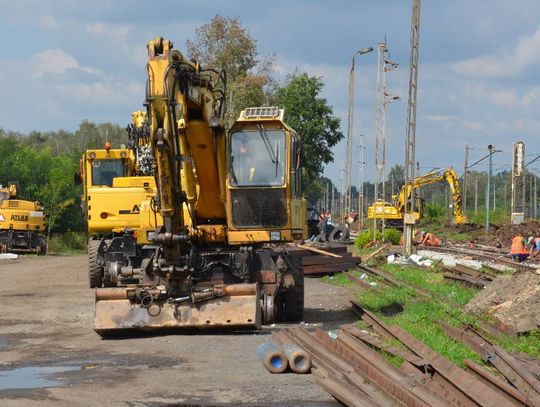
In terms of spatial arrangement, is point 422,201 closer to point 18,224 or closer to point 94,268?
point 18,224

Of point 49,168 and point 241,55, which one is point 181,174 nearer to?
point 241,55

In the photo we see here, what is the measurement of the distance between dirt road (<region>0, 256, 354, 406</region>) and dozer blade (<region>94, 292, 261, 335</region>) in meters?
0.19

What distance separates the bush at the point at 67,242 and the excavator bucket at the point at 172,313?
3905 centimetres

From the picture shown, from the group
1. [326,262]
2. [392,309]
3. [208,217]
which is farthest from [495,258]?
[208,217]

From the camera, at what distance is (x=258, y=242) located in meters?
16.5

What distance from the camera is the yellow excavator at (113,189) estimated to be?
23766 millimetres

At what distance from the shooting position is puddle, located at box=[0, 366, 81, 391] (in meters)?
10.5

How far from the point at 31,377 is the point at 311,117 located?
45.3 m

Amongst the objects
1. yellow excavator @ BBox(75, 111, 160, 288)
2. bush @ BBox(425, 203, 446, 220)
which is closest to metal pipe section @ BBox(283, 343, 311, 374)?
yellow excavator @ BBox(75, 111, 160, 288)

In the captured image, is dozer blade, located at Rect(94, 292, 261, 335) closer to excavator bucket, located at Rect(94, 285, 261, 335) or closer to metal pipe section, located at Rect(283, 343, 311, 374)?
excavator bucket, located at Rect(94, 285, 261, 335)

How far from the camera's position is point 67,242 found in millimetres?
55500

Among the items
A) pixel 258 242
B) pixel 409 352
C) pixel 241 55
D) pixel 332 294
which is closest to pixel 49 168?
pixel 241 55

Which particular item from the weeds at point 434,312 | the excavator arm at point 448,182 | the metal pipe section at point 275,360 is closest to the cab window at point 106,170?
the weeds at point 434,312

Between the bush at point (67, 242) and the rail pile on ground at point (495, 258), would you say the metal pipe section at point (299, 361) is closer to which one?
the rail pile on ground at point (495, 258)
